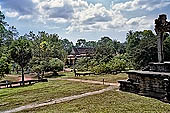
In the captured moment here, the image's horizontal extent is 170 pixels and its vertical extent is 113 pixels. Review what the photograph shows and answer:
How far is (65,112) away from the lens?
9867 millimetres

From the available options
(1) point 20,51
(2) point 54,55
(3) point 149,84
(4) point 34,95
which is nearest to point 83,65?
(2) point 54,55

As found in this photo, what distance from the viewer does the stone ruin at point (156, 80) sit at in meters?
11.2

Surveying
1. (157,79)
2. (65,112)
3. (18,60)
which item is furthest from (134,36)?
(65,112)

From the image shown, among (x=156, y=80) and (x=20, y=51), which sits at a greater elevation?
(x=20, y=51)

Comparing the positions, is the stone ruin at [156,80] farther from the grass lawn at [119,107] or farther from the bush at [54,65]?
the bush at [54,65]

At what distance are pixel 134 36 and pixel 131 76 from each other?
35200 mm

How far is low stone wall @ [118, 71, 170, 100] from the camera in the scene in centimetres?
1116

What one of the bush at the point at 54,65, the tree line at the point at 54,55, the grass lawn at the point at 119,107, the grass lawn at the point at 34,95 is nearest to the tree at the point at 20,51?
the tree line at the point at 54,55

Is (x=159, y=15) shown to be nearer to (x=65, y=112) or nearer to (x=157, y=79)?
(x=157, y=79)

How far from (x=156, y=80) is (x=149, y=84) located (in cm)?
72

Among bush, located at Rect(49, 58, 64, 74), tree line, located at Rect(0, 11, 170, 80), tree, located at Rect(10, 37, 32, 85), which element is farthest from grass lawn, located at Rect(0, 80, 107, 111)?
bush, located at Rect(49, 58, 64, 74)

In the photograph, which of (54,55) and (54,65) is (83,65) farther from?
(54,65)

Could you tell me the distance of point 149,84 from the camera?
12422mm

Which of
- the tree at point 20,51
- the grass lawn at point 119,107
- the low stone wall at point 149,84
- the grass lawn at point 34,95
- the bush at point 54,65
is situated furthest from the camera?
Answer: the bush at point 54,65
